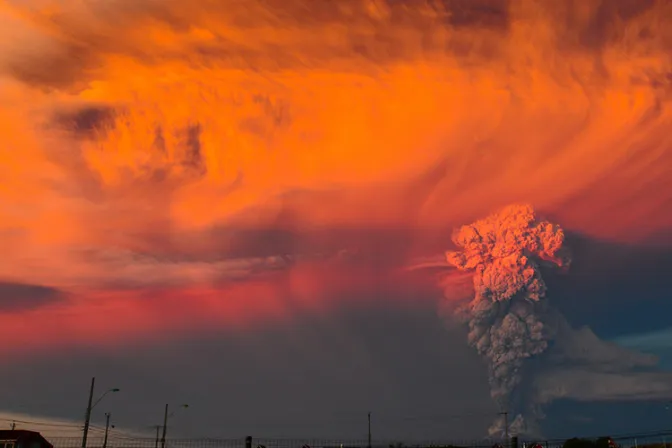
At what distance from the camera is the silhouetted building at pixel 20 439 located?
3413 inches

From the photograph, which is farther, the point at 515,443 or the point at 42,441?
the point at 42,441

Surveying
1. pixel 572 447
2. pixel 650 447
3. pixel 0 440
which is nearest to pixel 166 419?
pixel 0 440

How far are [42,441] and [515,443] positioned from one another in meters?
66.2

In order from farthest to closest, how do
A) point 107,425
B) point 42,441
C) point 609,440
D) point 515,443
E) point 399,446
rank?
point 399,446 → point 107,425 → point 609,440 → point 42,441 → point 515,443

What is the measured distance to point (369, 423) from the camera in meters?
143

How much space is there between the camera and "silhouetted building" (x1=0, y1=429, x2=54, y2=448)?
86.7 metres

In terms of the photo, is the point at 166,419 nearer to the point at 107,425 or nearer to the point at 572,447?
the point at 107,425

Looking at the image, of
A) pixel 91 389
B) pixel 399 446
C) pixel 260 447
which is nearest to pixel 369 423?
pixel 399 446

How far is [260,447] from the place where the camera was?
3716 inches

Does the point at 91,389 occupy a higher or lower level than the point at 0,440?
higher

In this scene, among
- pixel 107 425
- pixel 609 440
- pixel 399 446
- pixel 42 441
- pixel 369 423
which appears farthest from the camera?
pixel 369 423

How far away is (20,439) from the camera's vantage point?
288 feet

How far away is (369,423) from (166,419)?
47.0 metres

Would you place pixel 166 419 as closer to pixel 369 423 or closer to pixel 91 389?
pixel 91 389
